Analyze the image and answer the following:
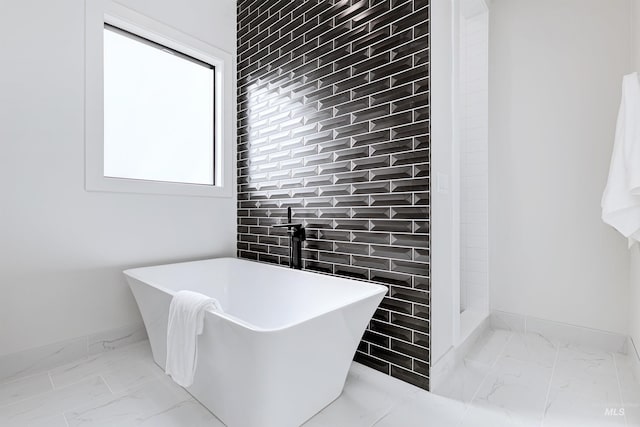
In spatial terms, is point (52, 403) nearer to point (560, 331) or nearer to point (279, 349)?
point (279, 349)

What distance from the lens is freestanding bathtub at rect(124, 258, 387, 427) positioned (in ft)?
3.99

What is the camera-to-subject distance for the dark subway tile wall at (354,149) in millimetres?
1778

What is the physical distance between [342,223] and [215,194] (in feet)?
4.41

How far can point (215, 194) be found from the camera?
2.88 m

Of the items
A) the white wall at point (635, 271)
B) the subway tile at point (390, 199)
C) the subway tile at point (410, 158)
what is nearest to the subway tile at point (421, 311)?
the subway tile at point (390, 199)

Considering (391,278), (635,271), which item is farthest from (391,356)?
(635,271)

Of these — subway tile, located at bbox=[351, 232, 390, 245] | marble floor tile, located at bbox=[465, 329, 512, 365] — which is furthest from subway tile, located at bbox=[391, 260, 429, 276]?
Result: marble floor tile, located at bbox=[465, 329, 512, 365]

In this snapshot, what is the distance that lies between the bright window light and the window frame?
7 cm

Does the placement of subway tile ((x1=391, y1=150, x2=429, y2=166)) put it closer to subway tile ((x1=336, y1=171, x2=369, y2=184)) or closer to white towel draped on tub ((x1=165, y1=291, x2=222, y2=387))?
subway tile ((x1=336, y1=171, x2=369, y2=184))

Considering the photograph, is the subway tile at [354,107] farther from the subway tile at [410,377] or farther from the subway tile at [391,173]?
the subway tile at [410,377]

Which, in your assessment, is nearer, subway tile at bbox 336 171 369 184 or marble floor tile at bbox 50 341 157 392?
marble floor tile at bbox 50 341 157 392

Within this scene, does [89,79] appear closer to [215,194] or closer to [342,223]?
[215,194]

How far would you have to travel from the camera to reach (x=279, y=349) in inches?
46.8

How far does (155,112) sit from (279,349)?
2.33m
